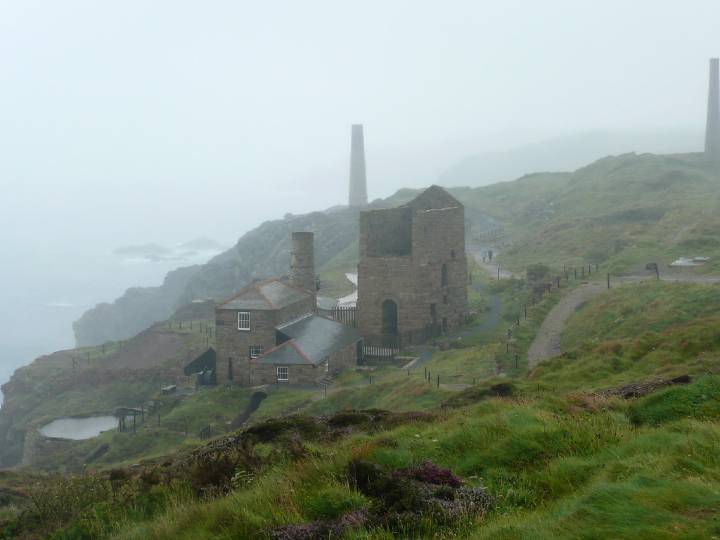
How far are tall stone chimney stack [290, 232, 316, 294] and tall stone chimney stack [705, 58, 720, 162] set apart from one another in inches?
2046

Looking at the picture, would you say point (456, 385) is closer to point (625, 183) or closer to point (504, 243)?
point (504, 243)

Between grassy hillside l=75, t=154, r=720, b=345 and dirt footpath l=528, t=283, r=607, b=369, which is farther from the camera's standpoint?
grassy hillside l=75, t=154, r=720, b=345

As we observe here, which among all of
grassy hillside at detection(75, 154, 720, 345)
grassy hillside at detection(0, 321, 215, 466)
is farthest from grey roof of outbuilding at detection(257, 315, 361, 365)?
grassy hillside at detection(75, 154, 720, 345)

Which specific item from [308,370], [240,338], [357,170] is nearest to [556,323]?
[308,370]

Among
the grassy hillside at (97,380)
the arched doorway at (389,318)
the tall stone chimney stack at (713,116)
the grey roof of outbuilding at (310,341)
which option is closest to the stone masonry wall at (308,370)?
the grey roof of outbuilding at (310,341)

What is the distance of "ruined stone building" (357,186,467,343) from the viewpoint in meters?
43.1

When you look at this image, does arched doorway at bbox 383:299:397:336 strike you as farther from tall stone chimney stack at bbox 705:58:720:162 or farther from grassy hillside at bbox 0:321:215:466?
tall stone chimney stack at bbox 705:58:720:162

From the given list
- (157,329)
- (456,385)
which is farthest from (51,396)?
(456,385)

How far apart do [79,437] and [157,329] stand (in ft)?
71.6

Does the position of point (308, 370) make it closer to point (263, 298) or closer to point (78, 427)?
point (263, 298)

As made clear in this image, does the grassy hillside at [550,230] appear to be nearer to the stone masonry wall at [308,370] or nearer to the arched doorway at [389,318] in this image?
the arched doorway at [389,318]

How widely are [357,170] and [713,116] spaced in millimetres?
51169

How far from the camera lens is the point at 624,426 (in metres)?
10.3

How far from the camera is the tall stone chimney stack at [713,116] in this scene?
250 feet
